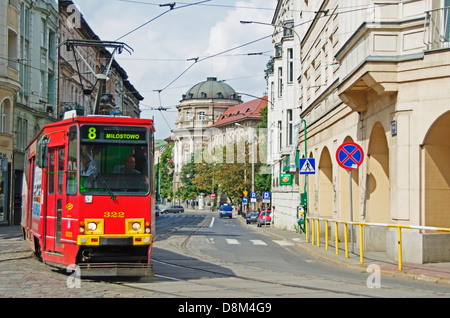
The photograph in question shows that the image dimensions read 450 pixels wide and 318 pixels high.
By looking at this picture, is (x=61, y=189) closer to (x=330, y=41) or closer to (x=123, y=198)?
(x=123, y=198)

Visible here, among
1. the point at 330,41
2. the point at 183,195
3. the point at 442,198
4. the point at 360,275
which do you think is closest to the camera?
the point at 360,275

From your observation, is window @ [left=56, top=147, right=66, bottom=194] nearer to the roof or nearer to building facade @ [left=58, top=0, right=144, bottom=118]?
building facade @ [left=58, top=0, right=144, bottom=118]

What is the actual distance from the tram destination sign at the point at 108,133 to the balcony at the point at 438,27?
7.94 meters

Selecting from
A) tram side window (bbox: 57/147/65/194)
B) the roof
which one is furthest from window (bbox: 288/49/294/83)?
the roof

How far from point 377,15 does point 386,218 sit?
6.53m

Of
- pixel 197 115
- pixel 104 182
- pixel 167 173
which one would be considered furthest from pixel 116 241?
pixel 197 115

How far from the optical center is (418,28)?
54.9 feet

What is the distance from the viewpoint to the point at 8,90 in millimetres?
38562

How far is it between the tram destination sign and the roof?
104 m

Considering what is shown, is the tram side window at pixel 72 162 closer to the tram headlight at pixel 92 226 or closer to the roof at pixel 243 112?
the tram headlight at pixel 92 226

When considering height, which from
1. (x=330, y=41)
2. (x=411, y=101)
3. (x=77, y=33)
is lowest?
(x=411, y=101)

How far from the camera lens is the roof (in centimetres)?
12149

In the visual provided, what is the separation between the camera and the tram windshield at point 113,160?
12523 millimetres
